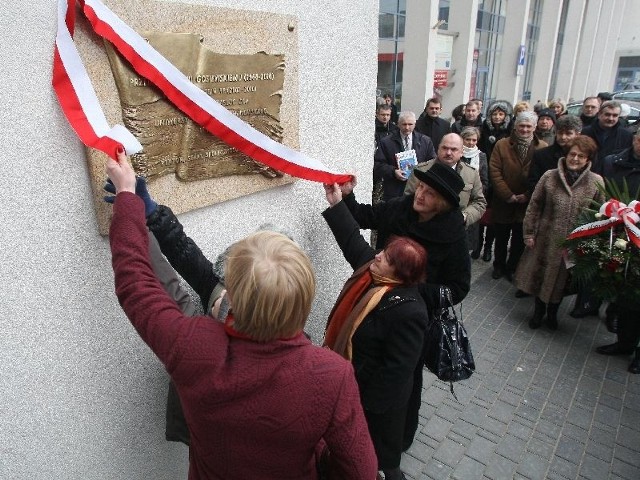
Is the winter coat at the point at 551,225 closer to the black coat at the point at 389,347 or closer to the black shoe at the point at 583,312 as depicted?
the black shoe at the point at 583,312

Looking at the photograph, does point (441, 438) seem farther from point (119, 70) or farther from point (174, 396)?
point (119, 70)

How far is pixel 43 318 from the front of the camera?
5.37 ft

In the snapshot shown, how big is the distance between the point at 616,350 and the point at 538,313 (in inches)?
27.4

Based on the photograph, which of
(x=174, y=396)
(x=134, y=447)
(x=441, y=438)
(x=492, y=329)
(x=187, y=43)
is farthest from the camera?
(x=492, y=329)

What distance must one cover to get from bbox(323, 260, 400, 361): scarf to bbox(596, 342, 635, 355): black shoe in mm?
3016

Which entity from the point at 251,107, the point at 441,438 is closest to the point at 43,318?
the point at 251,107

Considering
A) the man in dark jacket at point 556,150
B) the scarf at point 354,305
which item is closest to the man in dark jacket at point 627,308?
the man in dark jacket at point 556,150

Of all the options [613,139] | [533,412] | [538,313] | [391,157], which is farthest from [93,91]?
[613,139]

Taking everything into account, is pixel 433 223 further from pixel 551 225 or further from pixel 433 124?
pixel 433 124

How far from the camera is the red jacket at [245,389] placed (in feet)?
3.82

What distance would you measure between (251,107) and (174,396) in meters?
1.27

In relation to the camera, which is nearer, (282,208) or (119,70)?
(119,70)

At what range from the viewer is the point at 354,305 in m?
2.30

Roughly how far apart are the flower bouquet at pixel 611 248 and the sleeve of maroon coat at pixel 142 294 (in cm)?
337
